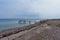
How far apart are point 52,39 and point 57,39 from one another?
18.4 inches

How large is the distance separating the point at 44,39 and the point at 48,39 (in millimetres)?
378

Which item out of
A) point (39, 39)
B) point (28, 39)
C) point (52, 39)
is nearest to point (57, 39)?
point (52, 39)

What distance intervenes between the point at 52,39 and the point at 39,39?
1.23 m

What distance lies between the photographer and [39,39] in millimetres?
15531

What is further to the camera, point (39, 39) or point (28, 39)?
point (28, 39)

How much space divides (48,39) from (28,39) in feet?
7.18

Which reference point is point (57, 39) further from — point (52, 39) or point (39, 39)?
point (39, 39)

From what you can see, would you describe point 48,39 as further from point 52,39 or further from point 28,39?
point 28,39

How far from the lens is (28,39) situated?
1653cm

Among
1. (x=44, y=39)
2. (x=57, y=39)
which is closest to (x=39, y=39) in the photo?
(x=44, y=39)

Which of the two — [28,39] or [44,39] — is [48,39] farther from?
[28,39]

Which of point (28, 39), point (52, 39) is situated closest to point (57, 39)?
point (52, 39)

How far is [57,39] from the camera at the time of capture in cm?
1517

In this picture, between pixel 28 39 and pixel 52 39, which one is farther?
pixel 28 39
